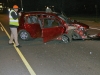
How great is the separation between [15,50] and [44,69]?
359 cm

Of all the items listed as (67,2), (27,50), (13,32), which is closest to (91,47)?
(27,50)

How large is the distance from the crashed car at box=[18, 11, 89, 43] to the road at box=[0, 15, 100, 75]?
103cm

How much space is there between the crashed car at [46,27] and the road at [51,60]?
1028mm

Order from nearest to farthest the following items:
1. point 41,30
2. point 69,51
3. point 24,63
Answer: point 24,63
point 69,51
point 41,30

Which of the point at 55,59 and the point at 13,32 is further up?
the point at 13,32

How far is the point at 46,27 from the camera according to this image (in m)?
12.0

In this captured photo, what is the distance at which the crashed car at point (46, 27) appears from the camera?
1195 centimetres

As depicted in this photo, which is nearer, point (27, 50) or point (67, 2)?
point (27, 50)

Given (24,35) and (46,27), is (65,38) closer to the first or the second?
(46,27)

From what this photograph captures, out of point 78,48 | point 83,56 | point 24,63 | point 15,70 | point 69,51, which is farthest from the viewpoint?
point 78,48

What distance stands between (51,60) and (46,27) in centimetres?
397

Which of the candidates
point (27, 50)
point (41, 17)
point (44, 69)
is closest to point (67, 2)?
point (41, 17)

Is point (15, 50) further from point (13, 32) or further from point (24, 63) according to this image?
point (24, 63)

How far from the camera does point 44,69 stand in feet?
23.0
